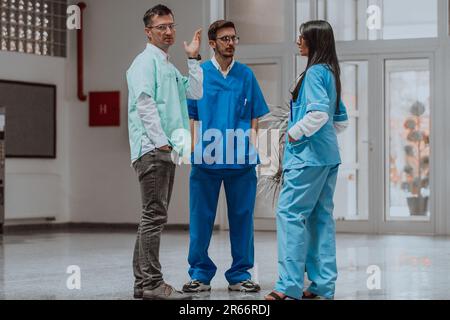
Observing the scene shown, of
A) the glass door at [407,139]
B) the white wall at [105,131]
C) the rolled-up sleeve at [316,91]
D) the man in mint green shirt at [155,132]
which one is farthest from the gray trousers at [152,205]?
the white wall at [105,131]

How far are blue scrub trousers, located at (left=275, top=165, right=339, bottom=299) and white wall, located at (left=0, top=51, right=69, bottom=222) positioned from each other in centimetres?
626

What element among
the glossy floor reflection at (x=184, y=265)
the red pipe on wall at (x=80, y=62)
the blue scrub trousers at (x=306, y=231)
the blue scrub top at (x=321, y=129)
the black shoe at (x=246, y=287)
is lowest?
the glossy floor reflection at (x=184, y=265)

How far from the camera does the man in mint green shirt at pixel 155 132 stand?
3.92 metres

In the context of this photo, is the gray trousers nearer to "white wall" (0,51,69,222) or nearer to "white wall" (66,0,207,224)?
"white wall" (66,0,207,224)

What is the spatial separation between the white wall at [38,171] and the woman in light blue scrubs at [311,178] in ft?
20.5

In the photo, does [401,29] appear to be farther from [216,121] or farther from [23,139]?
[216,121]

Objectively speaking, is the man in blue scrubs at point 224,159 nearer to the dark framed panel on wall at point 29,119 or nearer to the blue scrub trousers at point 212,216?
the blue scrub trousers at point 212,216

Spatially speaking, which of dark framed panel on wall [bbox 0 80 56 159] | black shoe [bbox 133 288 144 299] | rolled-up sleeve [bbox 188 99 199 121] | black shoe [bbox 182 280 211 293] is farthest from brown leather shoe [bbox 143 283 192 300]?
dark framed panel on wall [bbox 0 80 56 159]

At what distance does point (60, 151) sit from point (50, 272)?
16.5ft

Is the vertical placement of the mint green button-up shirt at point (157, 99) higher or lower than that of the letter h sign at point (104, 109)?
lower

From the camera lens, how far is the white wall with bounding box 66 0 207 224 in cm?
1005

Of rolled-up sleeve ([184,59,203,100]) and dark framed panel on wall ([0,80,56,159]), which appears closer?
rolled-up sleeve ([184,59,203,100])

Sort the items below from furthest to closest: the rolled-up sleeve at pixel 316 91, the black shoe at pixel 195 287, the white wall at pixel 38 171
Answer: the white wall at pixel 38 171 < the black shoe at pixel 195 287 < the rolled-up sleeve at pixel 316 91
